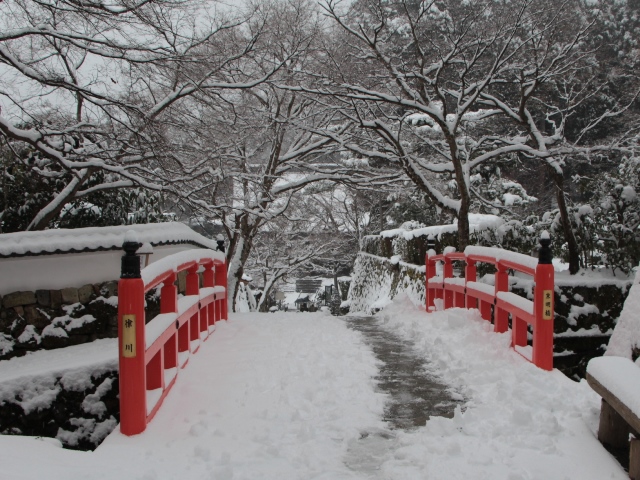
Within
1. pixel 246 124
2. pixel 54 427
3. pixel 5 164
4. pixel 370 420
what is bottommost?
pixel 54 427

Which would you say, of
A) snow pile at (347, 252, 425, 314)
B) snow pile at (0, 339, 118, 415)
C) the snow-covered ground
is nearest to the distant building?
snow pile at (347, 252, 425, 314)

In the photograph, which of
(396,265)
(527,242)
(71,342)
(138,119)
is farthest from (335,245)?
(71,342)

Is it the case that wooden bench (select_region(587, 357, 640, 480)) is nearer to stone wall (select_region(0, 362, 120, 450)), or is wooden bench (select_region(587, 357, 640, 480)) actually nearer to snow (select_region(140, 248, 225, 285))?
snow (select_region(140, 248, 225, 285))

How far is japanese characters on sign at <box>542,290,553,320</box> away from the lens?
439 cm

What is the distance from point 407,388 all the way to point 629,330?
5.52 feet

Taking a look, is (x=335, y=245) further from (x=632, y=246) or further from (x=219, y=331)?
(x=219, y=331)

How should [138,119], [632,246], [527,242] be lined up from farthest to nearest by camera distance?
[527,242]
[632,246]
[138,119]

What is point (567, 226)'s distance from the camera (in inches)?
385

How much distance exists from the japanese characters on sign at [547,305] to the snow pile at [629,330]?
0.88m

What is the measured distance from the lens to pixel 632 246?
9.33 meters

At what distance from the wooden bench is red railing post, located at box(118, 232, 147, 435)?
2.50 meters

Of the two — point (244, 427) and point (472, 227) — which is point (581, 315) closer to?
point (472, 227)

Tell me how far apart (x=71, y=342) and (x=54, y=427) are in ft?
4.01

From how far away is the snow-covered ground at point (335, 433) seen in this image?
2766 millimetres
